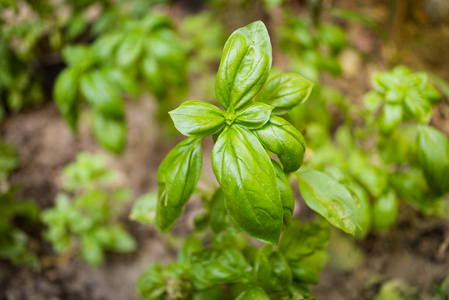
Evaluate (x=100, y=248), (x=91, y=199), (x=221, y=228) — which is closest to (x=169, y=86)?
(x=91, y=199)

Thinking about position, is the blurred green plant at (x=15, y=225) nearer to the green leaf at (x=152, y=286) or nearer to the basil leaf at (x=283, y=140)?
the green leaf at (x=152, y=286)

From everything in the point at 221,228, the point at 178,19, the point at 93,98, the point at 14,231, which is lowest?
the point at 14,231

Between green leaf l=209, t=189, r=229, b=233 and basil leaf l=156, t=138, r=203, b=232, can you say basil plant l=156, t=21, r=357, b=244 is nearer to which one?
basil leaf l=156, t=138, r=203, b=232

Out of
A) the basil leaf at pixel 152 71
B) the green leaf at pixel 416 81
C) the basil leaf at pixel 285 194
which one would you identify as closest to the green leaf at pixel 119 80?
the basil leaf at pixel 152 71

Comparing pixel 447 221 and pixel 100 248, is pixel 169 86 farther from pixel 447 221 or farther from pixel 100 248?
pixel 447 221

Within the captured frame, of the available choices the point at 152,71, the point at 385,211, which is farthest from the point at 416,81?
the point at 152,71

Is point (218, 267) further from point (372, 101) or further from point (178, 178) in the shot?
point (372, 101)

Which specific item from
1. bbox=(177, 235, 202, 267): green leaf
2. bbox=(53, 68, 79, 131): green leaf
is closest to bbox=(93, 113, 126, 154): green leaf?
bbox=(53, 68, 79, 131): green leaf

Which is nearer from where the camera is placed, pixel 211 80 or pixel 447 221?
pixel 447 221
